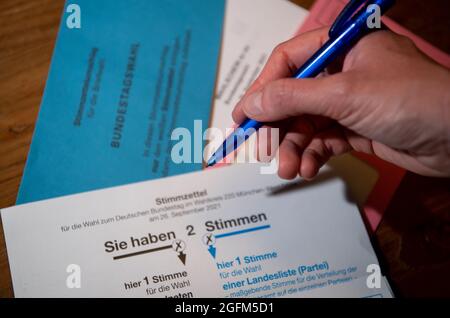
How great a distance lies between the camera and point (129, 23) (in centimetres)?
59

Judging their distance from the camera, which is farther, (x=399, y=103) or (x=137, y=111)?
(x=137, y=111)

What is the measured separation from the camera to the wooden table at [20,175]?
21.9 inches

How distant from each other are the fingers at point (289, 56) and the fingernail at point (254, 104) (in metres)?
0.04

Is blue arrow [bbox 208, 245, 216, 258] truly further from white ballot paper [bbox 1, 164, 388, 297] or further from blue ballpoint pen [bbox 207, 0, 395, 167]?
blue ballpoint pen [bbox 207, 0, 395, 167]

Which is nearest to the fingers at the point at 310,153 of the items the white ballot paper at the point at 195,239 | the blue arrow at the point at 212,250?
the white ballot paper at the point at 195,239

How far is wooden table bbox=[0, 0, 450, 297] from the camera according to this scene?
56 cm

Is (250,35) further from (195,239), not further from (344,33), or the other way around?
(195,239)

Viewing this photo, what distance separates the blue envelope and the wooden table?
0.03 metres

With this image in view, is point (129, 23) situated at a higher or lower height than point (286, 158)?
higher

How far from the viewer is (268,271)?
0.54 m
